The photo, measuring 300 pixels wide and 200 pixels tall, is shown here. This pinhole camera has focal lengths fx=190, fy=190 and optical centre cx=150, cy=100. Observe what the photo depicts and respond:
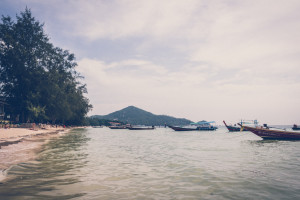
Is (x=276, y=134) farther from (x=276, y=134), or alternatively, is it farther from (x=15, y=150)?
(x=15, y=150)

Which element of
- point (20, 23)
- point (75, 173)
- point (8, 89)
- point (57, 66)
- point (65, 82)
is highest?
point (20, 23)

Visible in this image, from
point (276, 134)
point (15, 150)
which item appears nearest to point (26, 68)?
point (15, 150)

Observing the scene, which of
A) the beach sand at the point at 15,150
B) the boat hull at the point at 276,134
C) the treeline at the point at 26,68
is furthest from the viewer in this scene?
the treeline at the point at 26,68

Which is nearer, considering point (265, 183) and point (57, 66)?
point (265, 183)

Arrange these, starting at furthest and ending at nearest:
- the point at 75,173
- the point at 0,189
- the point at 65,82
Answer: the point at 65,82
the point at 75,173
the point at 0,189

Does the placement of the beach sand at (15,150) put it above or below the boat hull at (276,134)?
below

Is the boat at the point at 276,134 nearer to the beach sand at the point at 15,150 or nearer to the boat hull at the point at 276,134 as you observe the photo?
the boat hull at the point at 276,134

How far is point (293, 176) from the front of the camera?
8062 millimetres

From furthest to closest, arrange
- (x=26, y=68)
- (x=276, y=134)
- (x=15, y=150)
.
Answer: (x=26, y=68)
(x=276, y=134)
(x=15, y=150)

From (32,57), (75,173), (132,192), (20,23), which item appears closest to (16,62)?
(32,57)

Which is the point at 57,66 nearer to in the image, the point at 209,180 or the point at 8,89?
the point at 8,89

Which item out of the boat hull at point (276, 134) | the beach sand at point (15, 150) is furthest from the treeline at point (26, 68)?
the boat hull at point (276, 134)

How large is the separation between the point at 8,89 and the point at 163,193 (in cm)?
4378

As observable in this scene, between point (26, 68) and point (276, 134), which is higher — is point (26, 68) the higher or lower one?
the higher one
